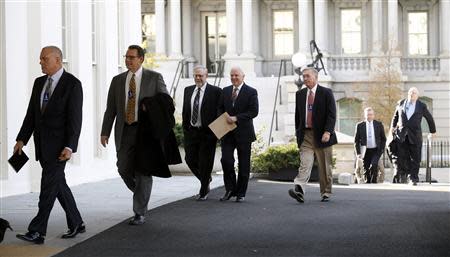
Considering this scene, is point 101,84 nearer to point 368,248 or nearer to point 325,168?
point 325,168

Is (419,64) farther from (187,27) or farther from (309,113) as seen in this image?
(309,113)

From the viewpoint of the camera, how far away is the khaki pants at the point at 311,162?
14.6 meters

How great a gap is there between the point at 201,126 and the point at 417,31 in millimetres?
37581

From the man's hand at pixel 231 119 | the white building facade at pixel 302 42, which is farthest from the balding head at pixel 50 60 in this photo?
the white building facade at pixel 302 42

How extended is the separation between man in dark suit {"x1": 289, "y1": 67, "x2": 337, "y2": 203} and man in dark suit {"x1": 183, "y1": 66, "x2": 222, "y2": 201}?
1309 mm

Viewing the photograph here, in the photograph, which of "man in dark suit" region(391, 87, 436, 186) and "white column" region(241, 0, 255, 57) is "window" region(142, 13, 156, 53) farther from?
"man in dark suit" region(391, 87, 436, 186)

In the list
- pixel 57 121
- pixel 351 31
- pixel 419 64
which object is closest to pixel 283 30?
pixel 351 31

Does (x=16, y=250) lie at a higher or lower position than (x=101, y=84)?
lower

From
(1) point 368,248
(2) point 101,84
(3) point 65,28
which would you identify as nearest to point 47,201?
(1) point 368,248

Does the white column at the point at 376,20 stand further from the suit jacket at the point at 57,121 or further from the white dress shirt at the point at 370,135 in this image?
the suit jacket at the point at 57,121

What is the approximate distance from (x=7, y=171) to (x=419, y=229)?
777 cm

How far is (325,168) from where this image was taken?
14805 millimetres

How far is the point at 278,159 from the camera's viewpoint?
70.7ft

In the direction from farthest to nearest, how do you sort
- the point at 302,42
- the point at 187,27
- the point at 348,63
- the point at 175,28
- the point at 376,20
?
the point at 187,27 < the point at 175,28 < the point at 376,20 < the point at 302,42 < the point at 348,63
